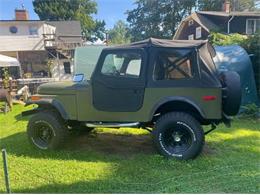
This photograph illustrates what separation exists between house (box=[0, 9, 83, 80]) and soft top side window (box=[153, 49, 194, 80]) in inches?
771

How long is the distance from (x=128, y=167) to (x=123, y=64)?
1.74 metres

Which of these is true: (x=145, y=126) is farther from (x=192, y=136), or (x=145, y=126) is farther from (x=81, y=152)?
(x=81, y=152)

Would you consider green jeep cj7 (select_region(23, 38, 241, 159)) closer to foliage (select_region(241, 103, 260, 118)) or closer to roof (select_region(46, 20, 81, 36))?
foliage (select_region(241, 103, 260, 118))

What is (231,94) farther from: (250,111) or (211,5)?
(211,5)

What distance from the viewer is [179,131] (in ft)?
15.9

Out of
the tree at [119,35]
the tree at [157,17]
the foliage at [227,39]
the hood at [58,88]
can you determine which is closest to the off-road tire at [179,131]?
the hood at [58,88]

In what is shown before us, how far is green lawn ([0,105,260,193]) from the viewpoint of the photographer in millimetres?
3846

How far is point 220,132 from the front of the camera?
6598 millimetres

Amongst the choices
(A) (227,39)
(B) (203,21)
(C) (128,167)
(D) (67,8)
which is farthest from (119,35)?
(C) (128,167)

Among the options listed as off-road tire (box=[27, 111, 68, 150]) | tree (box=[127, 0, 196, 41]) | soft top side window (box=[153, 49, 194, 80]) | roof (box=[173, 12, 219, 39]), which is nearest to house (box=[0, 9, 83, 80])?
tree (box=[127, 0, 196, 41])

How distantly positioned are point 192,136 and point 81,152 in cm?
201

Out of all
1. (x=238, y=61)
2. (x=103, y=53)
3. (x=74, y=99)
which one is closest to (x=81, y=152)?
(x=74, y=99)

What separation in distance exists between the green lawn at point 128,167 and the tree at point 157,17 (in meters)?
20.2

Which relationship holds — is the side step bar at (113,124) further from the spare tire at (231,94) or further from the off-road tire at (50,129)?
the spare tire at (231,94)
